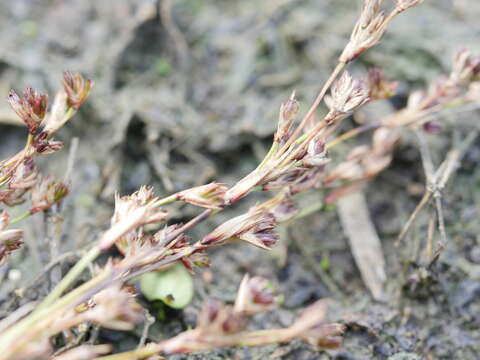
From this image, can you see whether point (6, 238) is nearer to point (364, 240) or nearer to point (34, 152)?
point (34, 152)

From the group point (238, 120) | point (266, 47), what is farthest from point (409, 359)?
point (266, 47)

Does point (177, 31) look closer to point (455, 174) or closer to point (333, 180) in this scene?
point (333, 180)

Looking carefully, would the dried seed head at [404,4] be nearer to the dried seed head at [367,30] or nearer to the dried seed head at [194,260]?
the dried seed head at [367,30]

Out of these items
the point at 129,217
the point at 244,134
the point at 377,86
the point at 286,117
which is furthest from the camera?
the point at 244,134

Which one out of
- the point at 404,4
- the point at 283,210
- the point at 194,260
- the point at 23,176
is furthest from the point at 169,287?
the point at 404,4

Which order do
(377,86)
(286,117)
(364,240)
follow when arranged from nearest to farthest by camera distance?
1. (286,117)
2. (377,86)
3. (364,240)

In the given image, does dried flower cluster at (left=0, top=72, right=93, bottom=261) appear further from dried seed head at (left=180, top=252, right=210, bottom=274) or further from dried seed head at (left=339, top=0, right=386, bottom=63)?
dried seed head at (left=339, top=0, right=386, bottom=63)

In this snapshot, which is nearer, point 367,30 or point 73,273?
point 73,273
